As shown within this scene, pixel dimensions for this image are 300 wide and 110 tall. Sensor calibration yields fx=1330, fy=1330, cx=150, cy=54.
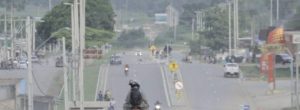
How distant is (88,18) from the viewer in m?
112

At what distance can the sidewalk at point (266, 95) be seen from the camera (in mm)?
66625

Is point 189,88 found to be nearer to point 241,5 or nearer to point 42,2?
point 42,2

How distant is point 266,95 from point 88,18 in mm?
41755

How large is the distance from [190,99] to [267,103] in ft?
15.1

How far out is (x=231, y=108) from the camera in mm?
64500

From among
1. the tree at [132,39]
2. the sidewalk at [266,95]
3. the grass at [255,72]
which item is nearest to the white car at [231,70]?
the grass at [255,72]

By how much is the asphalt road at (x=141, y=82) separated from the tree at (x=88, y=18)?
9278 millimetres

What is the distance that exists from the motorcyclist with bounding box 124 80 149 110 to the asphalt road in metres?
41.9

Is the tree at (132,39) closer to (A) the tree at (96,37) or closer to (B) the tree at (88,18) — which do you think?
(B) the tree at (88,18)

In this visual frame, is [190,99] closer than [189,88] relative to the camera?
Yes

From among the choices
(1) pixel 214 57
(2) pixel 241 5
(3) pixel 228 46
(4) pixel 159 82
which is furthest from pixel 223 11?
(4) pixel 159 82

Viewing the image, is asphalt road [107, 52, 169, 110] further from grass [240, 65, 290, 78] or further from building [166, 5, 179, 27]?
building [166, 5, 179, 27]

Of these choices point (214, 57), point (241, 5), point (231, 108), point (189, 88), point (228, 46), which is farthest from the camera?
point (241, 5)

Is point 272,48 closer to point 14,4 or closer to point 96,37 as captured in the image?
point 96,37
